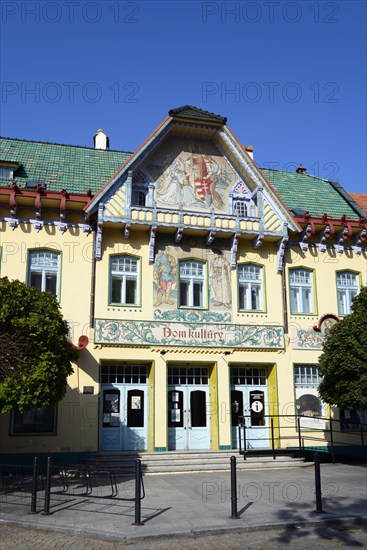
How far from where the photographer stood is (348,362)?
1738 centimetres

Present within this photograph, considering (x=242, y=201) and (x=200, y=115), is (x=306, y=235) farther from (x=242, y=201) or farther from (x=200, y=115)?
(x=200, y=115)

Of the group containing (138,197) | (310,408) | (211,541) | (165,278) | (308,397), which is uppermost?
(138,197)

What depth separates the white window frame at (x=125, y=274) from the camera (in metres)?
20.0

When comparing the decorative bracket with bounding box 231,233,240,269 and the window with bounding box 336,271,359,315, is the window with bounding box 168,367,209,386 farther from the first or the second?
the window with bounding box 336,271,359,315

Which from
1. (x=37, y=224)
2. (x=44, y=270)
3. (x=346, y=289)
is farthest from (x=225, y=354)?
(x=37, y=224)

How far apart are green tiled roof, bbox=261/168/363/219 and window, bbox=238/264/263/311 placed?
374 cm

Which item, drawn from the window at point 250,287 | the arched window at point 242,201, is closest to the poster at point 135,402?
the window at point 250,287

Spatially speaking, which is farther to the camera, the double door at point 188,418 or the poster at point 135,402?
the double door at point 188,418

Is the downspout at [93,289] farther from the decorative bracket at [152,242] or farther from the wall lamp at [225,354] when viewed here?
the wall lamp at [225,354]

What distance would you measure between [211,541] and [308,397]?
12649 millimetres

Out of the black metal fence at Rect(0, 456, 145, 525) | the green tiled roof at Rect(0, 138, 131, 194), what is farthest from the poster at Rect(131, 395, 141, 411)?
the green tiled roof at Rect(0, 138, 131, 194)

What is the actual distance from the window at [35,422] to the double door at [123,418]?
1745 millimetres

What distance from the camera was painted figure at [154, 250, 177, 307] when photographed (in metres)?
20.3

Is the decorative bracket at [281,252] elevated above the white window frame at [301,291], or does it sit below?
above
